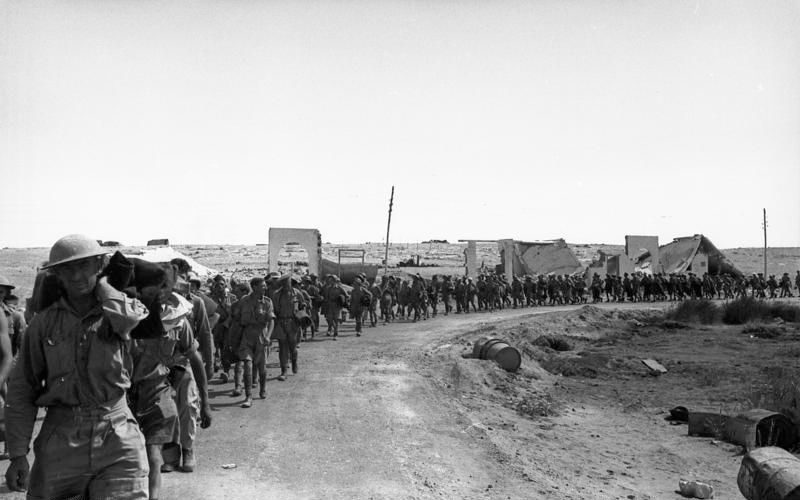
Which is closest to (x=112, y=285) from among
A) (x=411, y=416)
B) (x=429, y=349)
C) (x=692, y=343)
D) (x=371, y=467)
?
(x=371, y=467)

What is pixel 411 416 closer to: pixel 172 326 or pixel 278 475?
pixel 278 475

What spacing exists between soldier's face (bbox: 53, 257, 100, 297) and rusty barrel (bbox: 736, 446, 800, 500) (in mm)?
6148

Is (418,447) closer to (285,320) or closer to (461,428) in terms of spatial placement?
(461,428)

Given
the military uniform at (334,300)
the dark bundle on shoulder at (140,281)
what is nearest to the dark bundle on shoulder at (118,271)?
the dark bundle on shoulder at (140,281)

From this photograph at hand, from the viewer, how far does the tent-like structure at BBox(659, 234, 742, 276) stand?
46625 millimetres

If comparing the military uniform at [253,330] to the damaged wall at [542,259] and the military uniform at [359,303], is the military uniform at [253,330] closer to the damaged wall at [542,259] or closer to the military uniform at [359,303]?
the military uniform at [359,303]

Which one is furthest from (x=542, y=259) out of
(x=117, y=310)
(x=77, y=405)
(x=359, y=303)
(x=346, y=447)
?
(x=77, y=405)

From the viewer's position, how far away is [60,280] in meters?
3.37

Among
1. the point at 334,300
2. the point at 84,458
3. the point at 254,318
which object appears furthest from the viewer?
the point at 334,300

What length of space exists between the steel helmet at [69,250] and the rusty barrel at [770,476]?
6204 mm

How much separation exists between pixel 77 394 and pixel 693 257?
49070mm

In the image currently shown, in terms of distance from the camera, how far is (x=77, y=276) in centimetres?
334

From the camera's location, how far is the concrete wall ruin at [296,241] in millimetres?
29375

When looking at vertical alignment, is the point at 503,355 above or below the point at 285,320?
below
